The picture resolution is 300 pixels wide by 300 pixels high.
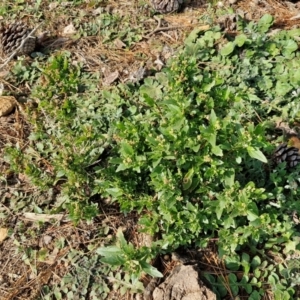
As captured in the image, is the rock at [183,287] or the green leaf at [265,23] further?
the green leaf at [265,23]

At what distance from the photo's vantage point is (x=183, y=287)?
7.27ft

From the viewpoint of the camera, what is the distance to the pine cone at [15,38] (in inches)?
131

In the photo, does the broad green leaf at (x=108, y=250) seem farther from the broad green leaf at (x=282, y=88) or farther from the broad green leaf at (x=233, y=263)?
the broad green leaf at (x=282, y=88)

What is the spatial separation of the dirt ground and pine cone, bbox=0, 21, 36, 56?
138 mm

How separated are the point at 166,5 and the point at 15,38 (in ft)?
3.83

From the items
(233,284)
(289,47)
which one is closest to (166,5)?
(289,47)

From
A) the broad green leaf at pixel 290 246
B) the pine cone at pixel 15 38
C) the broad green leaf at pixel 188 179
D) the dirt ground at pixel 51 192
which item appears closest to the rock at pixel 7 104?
the dirt ground at pixel 51 192

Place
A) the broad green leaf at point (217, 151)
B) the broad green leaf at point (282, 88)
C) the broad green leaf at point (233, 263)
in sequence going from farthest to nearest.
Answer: the broad green leaf at point (282, 88) → the broad green leaf at point (233, 263) → the broad green leaf at point (217, 151)

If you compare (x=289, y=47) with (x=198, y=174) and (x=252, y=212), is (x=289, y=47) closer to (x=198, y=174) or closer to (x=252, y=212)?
(x=198, y=174)

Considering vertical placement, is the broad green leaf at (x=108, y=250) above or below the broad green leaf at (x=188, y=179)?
below

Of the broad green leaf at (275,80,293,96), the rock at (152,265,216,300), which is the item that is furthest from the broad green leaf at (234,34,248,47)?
the rock at (152,265,216,300)

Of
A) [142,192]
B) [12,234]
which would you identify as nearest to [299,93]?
[142,192]

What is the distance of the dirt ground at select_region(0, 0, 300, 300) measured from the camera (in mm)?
2490

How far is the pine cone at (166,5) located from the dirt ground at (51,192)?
2.0 inches
